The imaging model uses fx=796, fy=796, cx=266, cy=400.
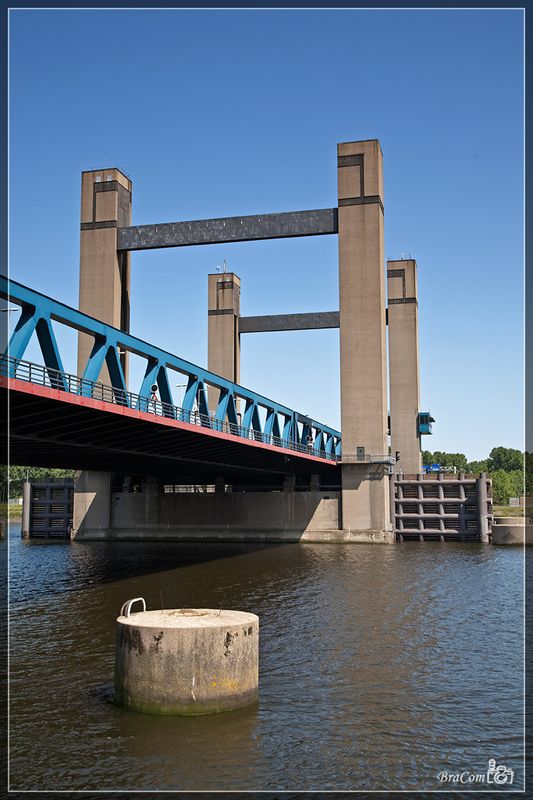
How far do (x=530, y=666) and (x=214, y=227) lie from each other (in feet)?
161

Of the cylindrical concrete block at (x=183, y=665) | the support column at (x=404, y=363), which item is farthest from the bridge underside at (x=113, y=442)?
the support column at (x=404, y=363)

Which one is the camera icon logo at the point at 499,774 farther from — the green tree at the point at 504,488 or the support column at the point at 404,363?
the green tree at the point at 504,488

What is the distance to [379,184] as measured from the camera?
6266cm

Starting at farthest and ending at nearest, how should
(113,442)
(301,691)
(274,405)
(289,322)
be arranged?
1. (289,322)
2. (274,405)
3. (113,442)
4. (301,691)

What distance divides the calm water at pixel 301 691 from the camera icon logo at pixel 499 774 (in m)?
0.19

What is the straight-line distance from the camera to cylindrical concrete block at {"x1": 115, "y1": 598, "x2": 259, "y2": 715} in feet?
46.3

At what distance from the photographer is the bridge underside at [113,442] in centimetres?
2673

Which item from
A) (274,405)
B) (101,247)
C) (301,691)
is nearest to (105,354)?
(301,691)

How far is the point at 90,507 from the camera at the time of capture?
211 ft

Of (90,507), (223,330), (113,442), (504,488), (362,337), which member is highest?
(223,330)

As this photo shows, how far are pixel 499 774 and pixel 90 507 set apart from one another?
55.0 meters

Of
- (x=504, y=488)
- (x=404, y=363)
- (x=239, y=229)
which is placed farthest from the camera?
(x=504, y=488)

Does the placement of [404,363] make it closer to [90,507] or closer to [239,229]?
[239,229]

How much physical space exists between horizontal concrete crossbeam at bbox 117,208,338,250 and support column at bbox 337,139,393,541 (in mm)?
1828
